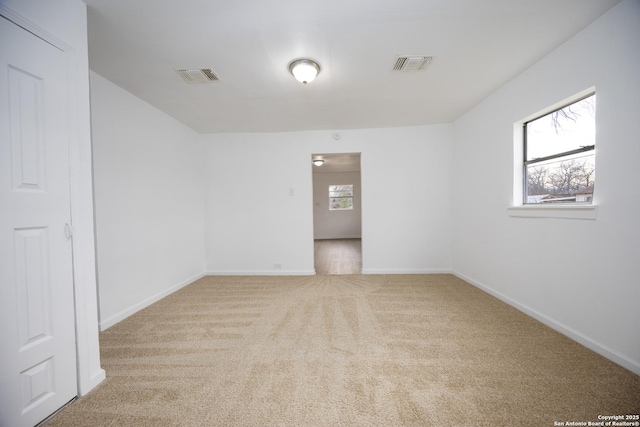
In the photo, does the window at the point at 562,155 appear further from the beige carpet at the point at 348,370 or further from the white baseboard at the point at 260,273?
the white baseboard at the point at 260,273

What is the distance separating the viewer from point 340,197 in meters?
9.41

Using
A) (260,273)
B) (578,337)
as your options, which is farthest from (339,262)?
(578,337)

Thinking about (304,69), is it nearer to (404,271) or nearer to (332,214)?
(404,271)

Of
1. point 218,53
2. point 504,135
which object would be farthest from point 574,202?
point 218,53

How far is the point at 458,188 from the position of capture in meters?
3.82

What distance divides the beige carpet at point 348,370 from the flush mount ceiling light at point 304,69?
8.05ft

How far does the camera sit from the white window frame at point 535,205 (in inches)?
74.5

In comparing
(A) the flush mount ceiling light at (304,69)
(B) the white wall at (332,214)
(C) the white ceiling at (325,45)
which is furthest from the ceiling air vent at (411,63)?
(B) the white wall at (332,214)

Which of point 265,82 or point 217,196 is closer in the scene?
point 265,82

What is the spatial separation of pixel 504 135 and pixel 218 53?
320 centimetres

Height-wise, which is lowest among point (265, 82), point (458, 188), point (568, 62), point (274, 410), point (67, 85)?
point (274, 410)

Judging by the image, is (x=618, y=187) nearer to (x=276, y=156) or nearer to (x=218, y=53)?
(x=218, y=53)

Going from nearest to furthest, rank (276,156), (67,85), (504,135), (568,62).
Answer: (67,85) → (568,62) → (504,135) → (276,156)

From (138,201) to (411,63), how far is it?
3.39 metres
